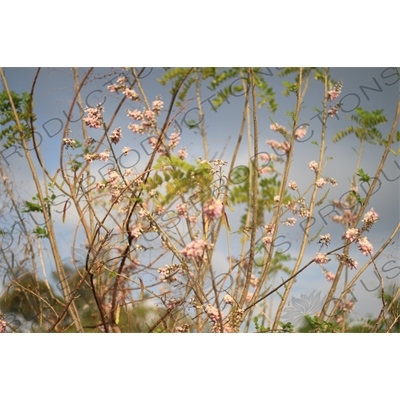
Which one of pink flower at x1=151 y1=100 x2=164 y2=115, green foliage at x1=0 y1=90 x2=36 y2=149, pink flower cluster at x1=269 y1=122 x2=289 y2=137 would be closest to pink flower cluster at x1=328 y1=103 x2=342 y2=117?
pink flower cluster at x1=269 y1=122 x2=289 y2=137

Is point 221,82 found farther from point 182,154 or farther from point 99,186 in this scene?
point 99,186

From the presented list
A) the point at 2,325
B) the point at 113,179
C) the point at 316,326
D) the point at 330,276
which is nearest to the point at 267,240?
the point at 330,276

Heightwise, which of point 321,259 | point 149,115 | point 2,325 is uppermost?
point 149,115

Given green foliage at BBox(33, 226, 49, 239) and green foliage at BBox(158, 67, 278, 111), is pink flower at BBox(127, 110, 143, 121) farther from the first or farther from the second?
green foliage at BBox(33, 226, 49, 239)

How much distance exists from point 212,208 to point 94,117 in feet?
1.78

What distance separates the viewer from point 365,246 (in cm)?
205

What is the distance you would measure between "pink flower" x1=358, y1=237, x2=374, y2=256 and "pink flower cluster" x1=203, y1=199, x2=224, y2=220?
1.76 feet

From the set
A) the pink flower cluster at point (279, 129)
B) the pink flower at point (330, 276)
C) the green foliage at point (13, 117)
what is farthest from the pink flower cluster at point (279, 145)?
the green foliage at point (13, 117)

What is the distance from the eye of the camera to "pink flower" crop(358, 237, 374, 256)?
205 centimetres

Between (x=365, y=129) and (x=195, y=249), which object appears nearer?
(x=195, y=249)
